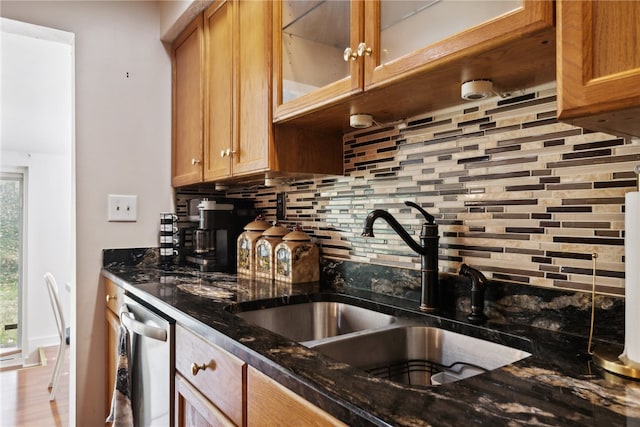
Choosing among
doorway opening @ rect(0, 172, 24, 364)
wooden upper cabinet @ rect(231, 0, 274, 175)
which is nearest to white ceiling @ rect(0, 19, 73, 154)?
doorway opening @ rect(0, 172, 24, 364)

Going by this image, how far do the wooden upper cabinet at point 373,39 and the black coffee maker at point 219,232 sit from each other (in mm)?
757

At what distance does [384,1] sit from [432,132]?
40 centimetres

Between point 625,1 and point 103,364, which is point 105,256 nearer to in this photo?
point 103,364

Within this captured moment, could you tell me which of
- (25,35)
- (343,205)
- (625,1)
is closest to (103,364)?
(343,205)

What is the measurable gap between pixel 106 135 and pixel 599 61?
2141 mm

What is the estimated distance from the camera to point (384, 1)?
1.05m

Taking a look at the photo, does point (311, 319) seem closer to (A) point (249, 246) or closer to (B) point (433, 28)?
(A) point (249, 246)

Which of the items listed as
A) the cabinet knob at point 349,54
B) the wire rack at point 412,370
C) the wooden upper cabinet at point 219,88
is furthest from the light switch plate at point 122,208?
the wire rack at point 412,370

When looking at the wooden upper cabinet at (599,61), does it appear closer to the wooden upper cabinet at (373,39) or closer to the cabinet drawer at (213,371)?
the wooden upper cabinet at (373,39)

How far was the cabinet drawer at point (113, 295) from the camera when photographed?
1.82 m

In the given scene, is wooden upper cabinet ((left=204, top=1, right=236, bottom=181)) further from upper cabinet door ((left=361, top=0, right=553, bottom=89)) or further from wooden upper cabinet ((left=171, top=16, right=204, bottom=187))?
upper cabinet door ((left=361, top=0, right=553, bottom=89))

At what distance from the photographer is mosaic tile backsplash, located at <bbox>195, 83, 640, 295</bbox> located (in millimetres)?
900

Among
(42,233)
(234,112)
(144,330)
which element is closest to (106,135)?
(234,112)

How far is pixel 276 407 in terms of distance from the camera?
2.57 ft
